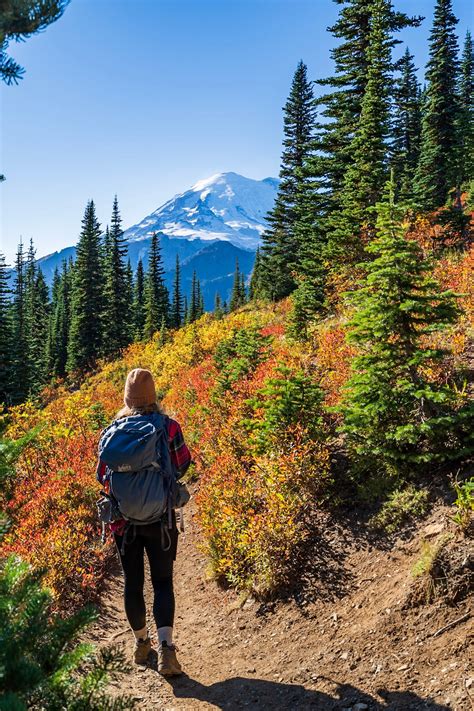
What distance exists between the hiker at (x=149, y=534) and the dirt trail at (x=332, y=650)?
43cm

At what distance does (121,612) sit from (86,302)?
139ft

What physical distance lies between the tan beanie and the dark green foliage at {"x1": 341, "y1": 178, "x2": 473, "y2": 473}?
2726 mm

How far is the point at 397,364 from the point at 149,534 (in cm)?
356

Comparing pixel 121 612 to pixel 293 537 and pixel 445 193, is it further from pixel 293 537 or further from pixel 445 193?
pixel 445 193

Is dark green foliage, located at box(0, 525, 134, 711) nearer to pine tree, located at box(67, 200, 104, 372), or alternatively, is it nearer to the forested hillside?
the forested hillside

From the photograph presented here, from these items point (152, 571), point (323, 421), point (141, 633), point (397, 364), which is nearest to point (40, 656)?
Result: point (152, 571)

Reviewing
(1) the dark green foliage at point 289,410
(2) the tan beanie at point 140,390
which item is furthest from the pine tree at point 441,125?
(2) the tan beanie at point 140,390

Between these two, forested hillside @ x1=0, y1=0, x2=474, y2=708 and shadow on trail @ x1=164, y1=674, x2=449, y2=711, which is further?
forested hillside @ x1=0, y1=0, x2=474, y2=708

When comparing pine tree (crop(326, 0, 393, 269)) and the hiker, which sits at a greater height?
pine tree (crop(326, 0, 393, 269))

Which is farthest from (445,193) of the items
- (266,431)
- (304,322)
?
(266,431)

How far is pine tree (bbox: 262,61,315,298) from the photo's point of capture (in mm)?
29172

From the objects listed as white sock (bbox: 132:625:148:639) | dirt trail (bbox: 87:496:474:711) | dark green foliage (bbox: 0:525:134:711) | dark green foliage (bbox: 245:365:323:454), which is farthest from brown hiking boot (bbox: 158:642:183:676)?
dark green foliage (bbox: 245:365:323:454)

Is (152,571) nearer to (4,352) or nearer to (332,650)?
(332,650)

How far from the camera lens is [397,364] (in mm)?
5672
